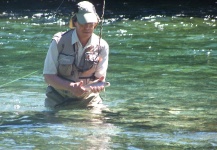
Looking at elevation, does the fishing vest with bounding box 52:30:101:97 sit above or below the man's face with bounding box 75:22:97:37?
below

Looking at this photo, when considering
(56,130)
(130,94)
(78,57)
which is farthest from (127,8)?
(56,130)

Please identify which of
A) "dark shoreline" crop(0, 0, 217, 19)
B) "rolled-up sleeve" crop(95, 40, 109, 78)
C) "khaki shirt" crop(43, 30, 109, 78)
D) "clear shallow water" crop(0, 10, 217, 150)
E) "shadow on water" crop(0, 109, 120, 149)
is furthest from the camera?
"dark shoreline" crop(0, 0, 217, 19)

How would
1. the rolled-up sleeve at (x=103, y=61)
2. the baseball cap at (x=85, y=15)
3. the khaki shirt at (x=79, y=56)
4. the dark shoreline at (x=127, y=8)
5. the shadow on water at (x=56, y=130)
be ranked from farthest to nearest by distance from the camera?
the dark shoreline at (x=127, y=8) → the rolled-up sleeve at (x=103, y=61) → the khaki shirt at (x=79, y=56) → the baseball cap at (x=85, y=15) → the shadow on water at (x=56, y=130)

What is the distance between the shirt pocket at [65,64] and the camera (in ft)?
21.3

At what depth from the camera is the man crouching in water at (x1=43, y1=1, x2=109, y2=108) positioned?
636 centimetres

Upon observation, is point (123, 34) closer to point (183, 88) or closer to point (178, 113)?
point (183, 88)

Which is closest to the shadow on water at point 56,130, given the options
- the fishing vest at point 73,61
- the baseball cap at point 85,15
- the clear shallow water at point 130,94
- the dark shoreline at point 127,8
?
the clear shallow water at point 130,94

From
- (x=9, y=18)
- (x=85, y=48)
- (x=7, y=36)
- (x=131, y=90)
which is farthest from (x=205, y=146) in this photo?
(x=9, y=18)

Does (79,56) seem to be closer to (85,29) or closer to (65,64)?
(65,64)

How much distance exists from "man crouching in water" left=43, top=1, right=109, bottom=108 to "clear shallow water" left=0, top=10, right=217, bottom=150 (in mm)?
373

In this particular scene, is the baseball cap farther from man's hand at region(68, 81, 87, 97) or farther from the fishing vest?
man's hand at region(68, 81, 87, 97)

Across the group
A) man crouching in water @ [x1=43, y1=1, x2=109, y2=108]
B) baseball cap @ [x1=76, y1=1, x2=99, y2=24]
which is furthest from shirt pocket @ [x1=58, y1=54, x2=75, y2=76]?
baseball cap @ [x1=76, y1=1, x2=99, y2=24]

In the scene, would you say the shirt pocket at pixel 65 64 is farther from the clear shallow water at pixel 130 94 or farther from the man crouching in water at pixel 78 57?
the clear shallow water at pixel 130 94

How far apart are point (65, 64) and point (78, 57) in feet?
0.64
